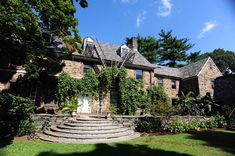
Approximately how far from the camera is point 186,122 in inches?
635

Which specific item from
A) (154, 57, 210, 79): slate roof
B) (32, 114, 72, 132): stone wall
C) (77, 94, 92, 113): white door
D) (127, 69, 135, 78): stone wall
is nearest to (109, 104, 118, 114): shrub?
(77, 94, 92, 113): white door

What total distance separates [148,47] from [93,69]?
22.4m

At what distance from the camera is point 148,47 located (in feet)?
129

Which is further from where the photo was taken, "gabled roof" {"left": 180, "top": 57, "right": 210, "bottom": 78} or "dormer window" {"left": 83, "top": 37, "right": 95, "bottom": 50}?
"gabled roof" {"left": 180, "top": 57, "right": 210, "bottom": 78}

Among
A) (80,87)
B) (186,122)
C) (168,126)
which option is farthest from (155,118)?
(80,87)

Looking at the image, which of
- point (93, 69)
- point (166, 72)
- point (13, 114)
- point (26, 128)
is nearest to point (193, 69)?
point (166, 72)

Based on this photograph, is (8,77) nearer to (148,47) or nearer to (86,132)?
(86,132)

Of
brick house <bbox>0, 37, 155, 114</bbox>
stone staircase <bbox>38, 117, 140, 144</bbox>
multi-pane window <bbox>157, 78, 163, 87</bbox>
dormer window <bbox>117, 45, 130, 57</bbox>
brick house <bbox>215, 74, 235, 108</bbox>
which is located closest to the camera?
stone staircase <bbox>38, 117, 140, 144</bbox>

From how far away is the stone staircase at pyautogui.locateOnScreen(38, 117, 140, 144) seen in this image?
10.6m

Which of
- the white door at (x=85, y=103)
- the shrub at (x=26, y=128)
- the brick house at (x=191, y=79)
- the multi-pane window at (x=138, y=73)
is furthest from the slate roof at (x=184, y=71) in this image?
the shrub at (x=26, y=128)

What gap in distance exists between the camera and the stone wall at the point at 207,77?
2491 cm

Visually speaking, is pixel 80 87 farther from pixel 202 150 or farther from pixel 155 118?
pixel 202 150

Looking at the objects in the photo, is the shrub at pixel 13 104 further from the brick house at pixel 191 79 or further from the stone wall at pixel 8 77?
the brick house at pixel 191 79

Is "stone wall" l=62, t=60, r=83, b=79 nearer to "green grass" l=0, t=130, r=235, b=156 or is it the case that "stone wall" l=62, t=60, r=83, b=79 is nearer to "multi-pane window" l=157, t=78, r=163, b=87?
"green grass" l=0, t=130, r=235, b=156
